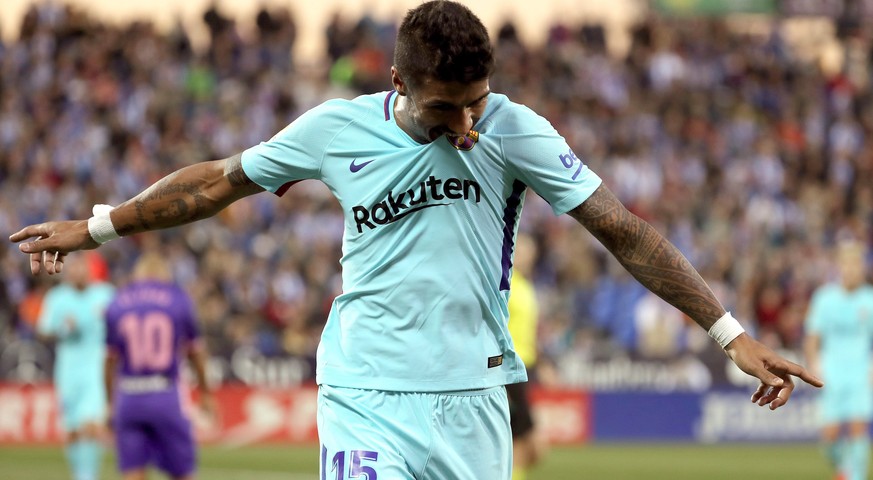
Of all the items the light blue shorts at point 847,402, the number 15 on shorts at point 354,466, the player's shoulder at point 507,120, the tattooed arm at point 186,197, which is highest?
the player's shoulder at point 507,120

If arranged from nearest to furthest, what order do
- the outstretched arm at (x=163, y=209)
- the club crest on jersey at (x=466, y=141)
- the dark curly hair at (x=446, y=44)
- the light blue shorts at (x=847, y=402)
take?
the dark curly hair at (x=446, y=44) → the club crest on jersey at (x=466, y=141) → the outstretched arm at (x=163, y=209) → the light blue shorts at (x=847, y=402)

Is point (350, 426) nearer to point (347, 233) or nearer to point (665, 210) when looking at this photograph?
point (347, 233)

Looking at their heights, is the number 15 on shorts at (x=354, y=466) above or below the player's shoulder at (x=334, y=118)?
below

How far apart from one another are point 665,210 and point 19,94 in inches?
409

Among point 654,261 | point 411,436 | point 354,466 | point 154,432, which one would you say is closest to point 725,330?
point 654,261

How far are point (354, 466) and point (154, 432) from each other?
5761mm

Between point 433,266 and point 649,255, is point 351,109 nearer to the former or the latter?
point 433,266

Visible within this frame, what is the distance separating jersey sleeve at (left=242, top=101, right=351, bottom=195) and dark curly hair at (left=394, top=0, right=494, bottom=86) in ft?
1.42

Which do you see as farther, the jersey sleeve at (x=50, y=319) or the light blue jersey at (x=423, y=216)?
the jersey sleeve at (x=50, y=319)

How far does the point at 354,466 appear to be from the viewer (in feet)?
14.6

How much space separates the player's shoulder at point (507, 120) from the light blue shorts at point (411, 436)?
2.87ft

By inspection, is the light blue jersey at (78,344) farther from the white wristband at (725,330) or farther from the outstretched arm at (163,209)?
the white wristband at (725,330)

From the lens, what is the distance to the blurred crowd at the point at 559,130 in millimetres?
19094

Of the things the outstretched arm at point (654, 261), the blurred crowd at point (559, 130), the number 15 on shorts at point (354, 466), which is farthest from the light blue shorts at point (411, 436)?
the blurred crowd at point (559, 130)
